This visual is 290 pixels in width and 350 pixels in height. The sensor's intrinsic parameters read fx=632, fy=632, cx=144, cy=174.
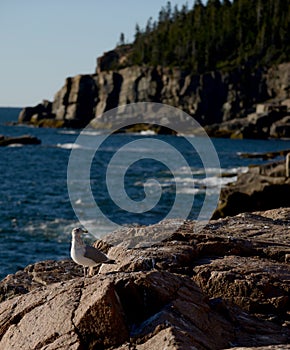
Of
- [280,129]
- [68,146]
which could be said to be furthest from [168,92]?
[68,146]

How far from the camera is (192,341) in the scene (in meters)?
6.56

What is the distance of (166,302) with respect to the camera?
7.29 m

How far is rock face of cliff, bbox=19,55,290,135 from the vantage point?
130 meters

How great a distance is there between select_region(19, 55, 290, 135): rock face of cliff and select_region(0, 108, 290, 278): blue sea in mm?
44029

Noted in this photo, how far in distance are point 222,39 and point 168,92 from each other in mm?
26326

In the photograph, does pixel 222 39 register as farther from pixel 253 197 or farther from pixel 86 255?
pixel 86 255

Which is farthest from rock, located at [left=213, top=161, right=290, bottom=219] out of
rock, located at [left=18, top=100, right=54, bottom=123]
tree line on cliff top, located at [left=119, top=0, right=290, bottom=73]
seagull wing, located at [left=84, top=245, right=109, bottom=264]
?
rock, located at [left=18, top=100, right=54, bottom=123]

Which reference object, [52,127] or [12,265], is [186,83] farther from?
[12,265]

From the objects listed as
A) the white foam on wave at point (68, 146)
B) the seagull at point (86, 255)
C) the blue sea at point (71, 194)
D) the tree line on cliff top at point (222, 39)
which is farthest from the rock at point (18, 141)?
the seagull at point (86, 255)

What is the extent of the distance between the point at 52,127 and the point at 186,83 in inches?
1297

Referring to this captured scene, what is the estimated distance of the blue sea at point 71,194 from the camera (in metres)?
26.1

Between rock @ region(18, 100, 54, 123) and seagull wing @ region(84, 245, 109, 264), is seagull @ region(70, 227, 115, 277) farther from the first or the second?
rock @ region(18, 100, 54, 123)

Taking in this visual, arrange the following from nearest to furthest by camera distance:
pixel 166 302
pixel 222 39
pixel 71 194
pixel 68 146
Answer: pixel 166 302, pixel 71 194, pixel 68 146, pixel 222 39

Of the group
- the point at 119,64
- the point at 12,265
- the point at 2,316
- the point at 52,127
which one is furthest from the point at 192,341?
the point at 119,64
